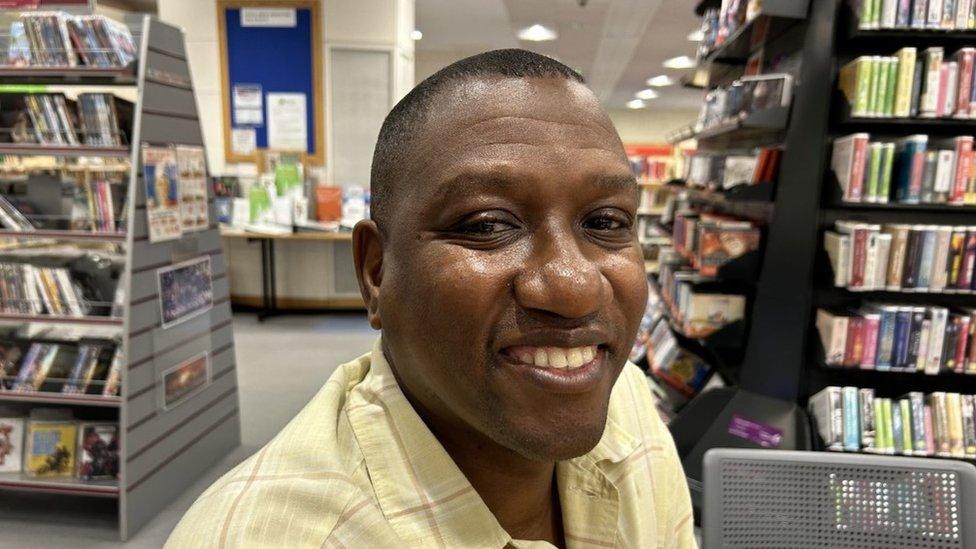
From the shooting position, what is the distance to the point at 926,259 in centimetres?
232

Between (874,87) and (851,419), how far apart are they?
123 cm

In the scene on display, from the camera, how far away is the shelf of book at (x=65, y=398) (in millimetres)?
2490

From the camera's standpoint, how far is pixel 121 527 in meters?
2.51

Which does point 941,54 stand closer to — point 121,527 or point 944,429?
point 944,429

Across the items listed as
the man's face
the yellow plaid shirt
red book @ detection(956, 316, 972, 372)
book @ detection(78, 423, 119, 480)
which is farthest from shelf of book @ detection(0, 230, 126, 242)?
red book @ detection(956, 316, 972, 372)

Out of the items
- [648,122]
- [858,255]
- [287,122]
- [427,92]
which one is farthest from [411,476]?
[648,122]

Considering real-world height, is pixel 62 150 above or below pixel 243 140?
below

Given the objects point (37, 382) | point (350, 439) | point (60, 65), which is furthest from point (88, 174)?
point (350, 439)

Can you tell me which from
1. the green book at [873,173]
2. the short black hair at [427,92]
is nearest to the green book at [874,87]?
the green book at [873,173]

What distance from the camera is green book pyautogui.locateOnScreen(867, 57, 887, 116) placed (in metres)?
2.23

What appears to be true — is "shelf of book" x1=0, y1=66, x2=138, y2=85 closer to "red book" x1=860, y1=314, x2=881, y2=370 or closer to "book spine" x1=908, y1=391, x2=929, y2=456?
"red book" x1=860, y1=314, x2=881, y2=370

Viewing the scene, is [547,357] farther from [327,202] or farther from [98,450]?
[327,202]

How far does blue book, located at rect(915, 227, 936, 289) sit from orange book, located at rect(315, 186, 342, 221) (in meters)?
4.61

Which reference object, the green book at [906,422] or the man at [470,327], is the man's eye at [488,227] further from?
the green book at [906,422]
